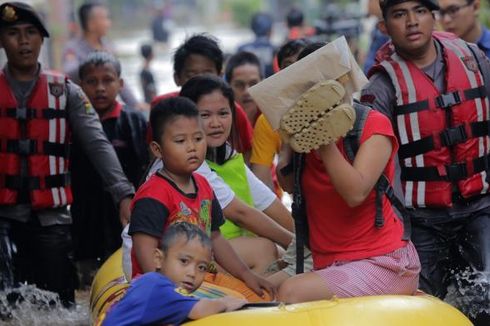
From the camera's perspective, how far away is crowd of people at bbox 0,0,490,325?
16.3ft

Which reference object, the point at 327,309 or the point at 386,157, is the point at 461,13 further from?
the point at 327,309

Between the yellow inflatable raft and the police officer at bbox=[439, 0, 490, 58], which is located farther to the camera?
the police officer at bbox=[439, 0, 490, 58]

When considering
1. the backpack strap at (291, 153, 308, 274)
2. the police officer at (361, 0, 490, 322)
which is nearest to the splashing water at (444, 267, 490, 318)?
the police officer at (361, 0, 490, 322)

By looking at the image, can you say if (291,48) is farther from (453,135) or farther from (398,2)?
(453,135)

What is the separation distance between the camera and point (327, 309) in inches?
181

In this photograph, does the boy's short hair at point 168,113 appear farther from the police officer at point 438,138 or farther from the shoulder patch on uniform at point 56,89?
the shoulder patch on uniform at point 56,89

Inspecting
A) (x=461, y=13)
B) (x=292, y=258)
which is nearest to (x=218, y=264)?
(x=292, y=258)

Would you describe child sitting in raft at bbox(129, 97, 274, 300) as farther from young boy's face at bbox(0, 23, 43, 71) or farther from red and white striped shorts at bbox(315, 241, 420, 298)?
young boy's face at bbox(0, 23, 43, 71)

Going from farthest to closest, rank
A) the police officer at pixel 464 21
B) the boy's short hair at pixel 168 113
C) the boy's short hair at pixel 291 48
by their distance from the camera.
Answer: the police officer at pixel 464 21 → the boy's short hair at pixel 291 48 → the boy's short hair at pixel 168 113

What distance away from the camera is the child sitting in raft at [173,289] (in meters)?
4.49

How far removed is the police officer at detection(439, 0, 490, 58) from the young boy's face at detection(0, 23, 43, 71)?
2.88 m

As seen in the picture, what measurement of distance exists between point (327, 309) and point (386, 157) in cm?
75

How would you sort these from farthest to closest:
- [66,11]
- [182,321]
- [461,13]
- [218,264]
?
[66,11]
[461,13]
[218,264]
[182,321]

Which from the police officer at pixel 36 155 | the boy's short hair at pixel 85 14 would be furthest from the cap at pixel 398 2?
the boy's short hair at pixel 85 14
